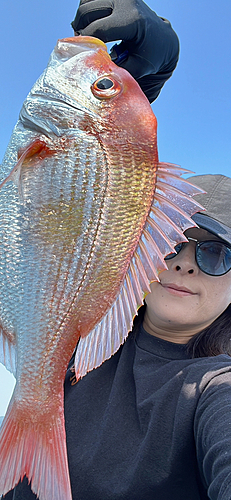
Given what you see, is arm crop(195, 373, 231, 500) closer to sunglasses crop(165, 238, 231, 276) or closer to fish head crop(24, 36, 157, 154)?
sunglasses crop(165, 238, 231, 276)

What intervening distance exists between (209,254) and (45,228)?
0.98 m

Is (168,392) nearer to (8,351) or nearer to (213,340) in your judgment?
(213,340)

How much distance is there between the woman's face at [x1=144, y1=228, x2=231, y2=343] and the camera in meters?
1.72

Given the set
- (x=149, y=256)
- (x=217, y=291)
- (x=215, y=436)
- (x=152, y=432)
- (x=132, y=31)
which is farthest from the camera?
(x=217, y=291)

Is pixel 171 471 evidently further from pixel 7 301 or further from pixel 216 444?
pixel 7 301

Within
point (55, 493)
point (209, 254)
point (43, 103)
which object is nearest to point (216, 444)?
point (55, 493)

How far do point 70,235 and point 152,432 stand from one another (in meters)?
1.01

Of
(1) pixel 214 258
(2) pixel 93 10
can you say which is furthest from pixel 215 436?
(2) pixel 93 10

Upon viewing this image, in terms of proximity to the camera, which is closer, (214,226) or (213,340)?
(214,226)

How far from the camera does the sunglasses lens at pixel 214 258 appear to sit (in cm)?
164

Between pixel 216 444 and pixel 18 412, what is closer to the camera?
pixel 18 412

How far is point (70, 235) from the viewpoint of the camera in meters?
0.99

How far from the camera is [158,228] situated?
1.04 m

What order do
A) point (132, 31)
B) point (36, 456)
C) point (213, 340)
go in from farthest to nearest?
point (213, 340), point (132, 31), point (36, 456)
